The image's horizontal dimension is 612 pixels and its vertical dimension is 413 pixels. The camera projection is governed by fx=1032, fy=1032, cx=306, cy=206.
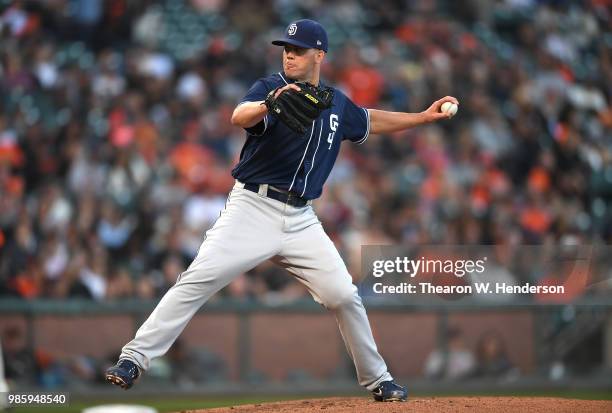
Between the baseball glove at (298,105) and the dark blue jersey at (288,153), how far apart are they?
1.00 feet

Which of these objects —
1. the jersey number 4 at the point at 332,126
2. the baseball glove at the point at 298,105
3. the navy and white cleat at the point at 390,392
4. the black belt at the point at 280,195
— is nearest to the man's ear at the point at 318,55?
the jersey number 4 at the point at 332,126

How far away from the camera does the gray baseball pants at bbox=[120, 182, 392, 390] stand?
16.6ft

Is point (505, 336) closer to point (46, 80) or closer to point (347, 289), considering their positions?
point (347, 289)

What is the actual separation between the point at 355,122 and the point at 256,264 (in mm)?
965

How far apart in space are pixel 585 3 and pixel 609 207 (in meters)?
3.91

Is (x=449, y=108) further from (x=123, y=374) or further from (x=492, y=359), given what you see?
(x=492, y=359)

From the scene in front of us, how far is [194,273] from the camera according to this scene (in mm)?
5059

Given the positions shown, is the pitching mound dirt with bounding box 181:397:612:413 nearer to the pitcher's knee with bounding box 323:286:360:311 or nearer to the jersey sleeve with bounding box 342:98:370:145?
the pitcher's knee with bounding box 323:286:360:311

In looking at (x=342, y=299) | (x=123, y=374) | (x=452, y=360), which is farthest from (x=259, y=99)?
(x=452, y=360)

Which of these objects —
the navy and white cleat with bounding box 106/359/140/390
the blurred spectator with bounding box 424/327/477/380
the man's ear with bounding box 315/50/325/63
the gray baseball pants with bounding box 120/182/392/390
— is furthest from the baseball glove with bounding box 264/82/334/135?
the blurred spectator with bounding box 424/327/477/380

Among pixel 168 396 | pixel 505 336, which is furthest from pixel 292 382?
pixel 505 336

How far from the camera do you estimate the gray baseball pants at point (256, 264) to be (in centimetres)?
505

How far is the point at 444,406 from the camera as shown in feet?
17.2

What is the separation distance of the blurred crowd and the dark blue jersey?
3659 mm
